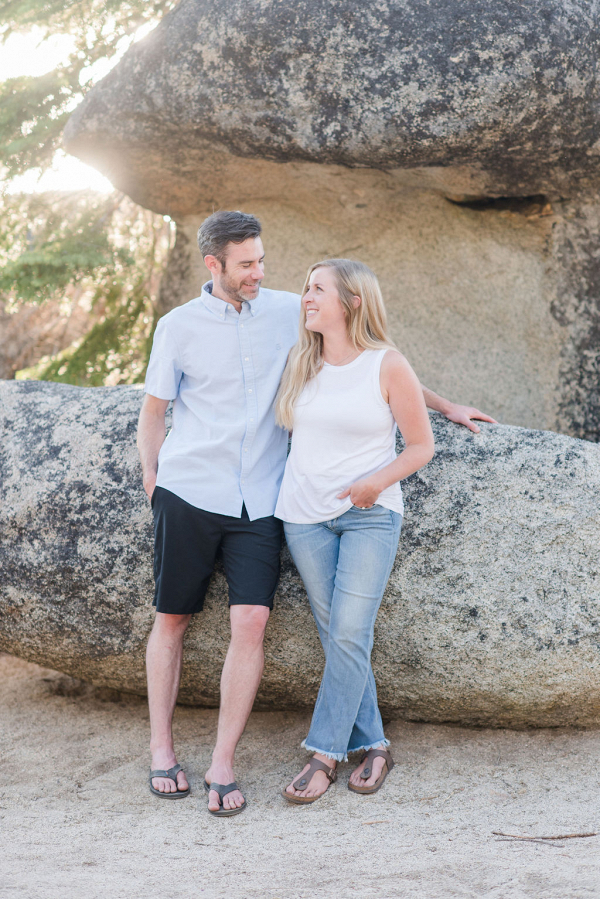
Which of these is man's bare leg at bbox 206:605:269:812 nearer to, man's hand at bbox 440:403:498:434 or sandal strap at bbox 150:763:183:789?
sandal strap at bbox 150:763:183:789

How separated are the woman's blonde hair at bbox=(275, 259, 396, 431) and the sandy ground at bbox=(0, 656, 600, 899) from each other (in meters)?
1.29

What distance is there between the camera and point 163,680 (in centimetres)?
286

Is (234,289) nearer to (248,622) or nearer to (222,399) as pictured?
(222,399)

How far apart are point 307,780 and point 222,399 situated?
1.32 m

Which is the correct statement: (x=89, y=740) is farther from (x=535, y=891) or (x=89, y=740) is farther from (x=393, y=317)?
(x=393, y=317)

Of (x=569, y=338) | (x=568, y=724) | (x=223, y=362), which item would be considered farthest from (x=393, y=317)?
(x=568, y=724)

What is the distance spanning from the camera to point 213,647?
3.10 meters

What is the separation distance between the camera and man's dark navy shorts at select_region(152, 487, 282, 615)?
8.99 feet

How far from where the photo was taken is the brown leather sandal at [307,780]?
2662 mm

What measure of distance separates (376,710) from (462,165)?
275 centimetres

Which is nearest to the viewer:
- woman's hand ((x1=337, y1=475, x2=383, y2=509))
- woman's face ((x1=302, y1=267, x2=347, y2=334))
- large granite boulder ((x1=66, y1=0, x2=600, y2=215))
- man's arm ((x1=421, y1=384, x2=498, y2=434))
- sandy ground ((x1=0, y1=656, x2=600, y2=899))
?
sandy ground ((x1=0, y1=656, x2=600, y2=899))

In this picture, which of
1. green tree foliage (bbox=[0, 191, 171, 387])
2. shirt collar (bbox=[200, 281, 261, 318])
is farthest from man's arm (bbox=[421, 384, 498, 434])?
green tree foliage (bbox=[0, 191, 171, 387])

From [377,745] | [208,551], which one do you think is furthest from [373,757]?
[208,551]

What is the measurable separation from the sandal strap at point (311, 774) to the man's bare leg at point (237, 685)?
0.19 meters
